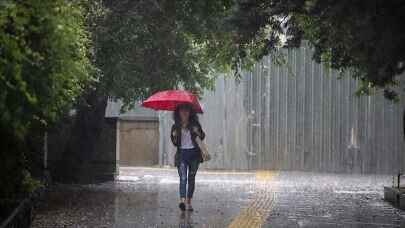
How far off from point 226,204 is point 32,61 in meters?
9.01

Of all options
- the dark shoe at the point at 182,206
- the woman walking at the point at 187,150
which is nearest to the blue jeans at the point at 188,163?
the woman walking at the point at 187,150

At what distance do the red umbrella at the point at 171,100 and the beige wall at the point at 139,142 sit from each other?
1298cm

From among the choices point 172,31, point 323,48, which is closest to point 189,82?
point 172,31

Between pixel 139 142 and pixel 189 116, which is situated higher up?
pixel 189 116

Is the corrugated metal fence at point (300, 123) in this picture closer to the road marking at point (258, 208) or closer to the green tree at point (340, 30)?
the road marking at point (258, 208)

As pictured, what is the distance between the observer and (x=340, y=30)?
12.0 metres

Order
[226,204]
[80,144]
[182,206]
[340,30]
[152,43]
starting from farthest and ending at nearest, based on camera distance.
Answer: [80,144] → [152,43] → [226,204] → [182,206] → [340,30]

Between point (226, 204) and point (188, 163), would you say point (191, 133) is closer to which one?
point (188, 163)

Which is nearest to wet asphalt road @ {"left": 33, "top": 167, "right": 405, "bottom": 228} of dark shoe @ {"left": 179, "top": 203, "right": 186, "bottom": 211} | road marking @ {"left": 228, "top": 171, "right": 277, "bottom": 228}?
road marking @ {"left": 228, "top": 171, "right": 277, "bottom": 228}

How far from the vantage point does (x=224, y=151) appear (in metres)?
26.2

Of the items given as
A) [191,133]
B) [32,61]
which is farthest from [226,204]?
[32,61]

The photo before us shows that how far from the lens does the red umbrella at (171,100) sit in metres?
13.6

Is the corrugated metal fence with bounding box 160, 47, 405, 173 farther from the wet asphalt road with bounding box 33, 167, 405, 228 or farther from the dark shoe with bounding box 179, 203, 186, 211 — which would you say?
the dark shoe with bounding box 179, 203, 186, 211

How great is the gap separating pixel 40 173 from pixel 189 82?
5101 millimetres
